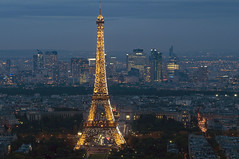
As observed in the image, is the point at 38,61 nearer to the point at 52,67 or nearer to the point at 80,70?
the point at 52,67

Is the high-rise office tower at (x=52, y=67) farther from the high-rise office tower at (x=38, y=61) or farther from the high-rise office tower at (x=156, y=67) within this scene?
the high-rise office tower at (x=156, y=67)

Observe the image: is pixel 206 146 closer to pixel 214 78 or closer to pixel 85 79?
pixel 85 79

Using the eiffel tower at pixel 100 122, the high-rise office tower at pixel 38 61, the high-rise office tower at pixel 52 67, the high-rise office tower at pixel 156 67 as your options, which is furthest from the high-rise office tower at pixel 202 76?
the eiffel tower at pixel 100 122

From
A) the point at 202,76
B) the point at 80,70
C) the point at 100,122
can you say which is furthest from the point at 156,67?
the point at 100,122

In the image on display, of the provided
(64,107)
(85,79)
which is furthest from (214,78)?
(64,107)

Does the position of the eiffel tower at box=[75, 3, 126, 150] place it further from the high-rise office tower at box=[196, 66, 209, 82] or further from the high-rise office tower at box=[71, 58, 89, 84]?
the high-rise office tower at box=[196, 66, 209, 82]
